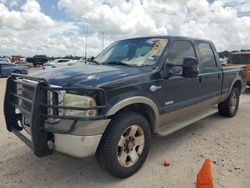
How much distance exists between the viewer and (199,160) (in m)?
3.96

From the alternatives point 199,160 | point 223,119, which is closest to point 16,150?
point 199,160

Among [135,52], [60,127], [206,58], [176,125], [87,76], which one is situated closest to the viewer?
[60,127]

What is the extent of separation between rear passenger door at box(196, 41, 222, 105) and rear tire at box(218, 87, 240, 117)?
2.99 ft

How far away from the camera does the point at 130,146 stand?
3.42 m

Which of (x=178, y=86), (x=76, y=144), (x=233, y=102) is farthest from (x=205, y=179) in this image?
(x=233, y=102)

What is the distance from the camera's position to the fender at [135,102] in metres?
3.08

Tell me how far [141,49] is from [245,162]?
233 centimetres

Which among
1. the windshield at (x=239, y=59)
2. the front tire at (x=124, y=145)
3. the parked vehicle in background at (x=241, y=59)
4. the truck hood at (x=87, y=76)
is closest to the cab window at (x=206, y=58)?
the truck hood at (x=87, y=76)

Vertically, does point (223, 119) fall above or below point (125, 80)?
below

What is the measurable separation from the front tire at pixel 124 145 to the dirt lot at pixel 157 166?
0.61 feet

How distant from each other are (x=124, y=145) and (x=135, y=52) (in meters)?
1.65

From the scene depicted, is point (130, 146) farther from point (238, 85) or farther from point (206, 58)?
point (238, 85)

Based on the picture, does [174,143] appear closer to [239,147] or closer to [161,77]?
[239,147]

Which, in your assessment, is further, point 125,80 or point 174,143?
point 174,143
